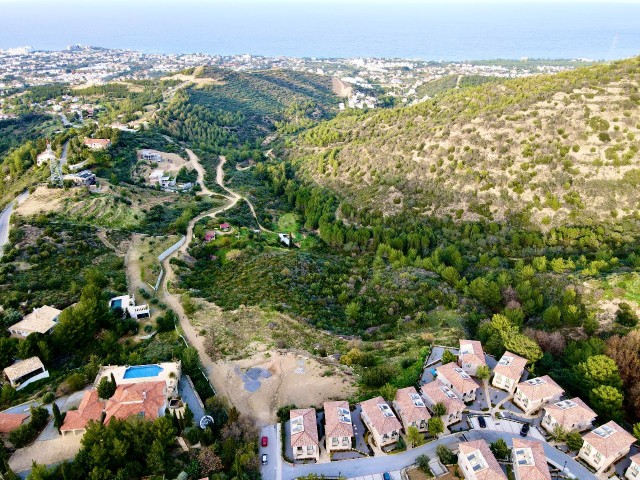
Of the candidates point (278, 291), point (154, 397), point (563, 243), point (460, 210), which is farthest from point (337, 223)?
point (154, 397)

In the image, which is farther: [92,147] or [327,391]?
[92,147]

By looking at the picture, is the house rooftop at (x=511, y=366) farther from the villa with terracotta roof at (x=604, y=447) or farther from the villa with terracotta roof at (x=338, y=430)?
the villa with terracotta roof at (x=338, y=430)

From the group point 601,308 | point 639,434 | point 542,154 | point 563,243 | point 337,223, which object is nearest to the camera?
point 639,434

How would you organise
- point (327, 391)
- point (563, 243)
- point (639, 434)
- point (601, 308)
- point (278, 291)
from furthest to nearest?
point (563, 243)
point (278, 291)
point (601, 308)
point (327, 391)
point (639, 434)

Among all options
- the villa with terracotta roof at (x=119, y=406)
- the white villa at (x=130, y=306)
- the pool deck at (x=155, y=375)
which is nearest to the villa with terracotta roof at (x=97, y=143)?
the white villa at (x=130, y=306)

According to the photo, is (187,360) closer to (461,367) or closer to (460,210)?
(461,367)

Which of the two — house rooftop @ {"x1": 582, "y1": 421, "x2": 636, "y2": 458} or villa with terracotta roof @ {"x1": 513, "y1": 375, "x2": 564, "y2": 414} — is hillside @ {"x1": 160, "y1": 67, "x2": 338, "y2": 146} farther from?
house rooftop @ {"x1": 582, "y1": 421, "x2": 636, "y2": 458}
